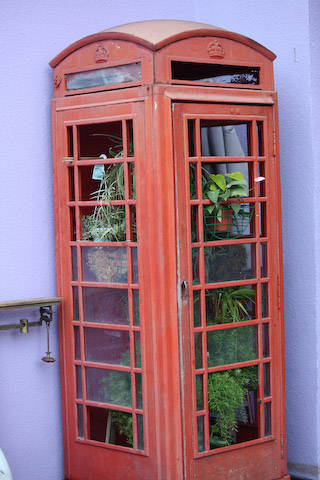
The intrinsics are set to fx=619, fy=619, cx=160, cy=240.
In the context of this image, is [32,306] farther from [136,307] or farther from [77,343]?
[136,307]

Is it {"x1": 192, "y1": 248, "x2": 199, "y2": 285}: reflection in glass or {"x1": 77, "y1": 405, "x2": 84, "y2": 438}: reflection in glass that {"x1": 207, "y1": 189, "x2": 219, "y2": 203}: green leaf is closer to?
{"x1": 192, "y1": 248, "x2": 199, "y2": 285}: reflection in glass

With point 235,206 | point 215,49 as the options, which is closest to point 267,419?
point 235,206

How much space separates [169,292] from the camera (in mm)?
3230

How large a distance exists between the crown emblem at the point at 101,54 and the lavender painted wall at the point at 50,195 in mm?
366

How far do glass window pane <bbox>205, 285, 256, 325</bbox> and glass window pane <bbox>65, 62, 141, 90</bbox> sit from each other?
1228 mm

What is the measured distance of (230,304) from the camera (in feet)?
11.4

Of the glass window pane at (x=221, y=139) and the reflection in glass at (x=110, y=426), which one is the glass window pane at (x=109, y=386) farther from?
the glass window pane at (x=221, y=139)

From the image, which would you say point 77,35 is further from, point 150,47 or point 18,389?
point 18,389

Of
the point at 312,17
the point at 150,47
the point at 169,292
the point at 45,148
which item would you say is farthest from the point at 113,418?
the point at 312,17

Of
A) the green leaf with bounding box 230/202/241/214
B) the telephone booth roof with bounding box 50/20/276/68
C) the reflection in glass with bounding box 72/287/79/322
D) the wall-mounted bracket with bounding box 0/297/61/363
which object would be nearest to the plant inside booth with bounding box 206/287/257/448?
the green leaf with bounding box 230/202/241/214

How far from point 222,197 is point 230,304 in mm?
606

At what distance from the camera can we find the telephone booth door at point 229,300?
3.27m

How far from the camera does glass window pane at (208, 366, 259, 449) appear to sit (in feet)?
11.2

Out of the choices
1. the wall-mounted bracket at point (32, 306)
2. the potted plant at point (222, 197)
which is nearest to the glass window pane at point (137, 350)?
the wall-mounted bracket at point (32, 306)
